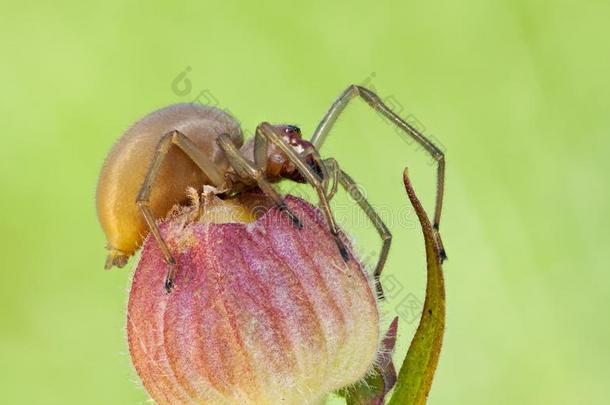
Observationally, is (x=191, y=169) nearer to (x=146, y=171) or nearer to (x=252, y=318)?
(x=146, y=171)

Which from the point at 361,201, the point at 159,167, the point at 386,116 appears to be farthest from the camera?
the point at 386,116

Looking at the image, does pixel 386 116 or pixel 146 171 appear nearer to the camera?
pixel 146 171

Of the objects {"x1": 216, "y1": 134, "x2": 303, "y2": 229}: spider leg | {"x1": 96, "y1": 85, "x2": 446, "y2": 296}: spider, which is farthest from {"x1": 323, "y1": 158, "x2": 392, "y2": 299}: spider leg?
{"x1": 216, "y1": 134, "x2": 303, "y2": 229}: spider leg

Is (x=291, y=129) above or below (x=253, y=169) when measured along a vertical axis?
above

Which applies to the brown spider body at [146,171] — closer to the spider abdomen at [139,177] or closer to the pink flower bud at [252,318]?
the spider abdomen at [139,177]

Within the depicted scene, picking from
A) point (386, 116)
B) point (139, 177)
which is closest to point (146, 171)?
point (139, 177)

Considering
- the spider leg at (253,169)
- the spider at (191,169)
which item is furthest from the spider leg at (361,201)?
the spider leg at (253,169)

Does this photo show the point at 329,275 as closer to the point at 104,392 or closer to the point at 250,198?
the point at 250,198
